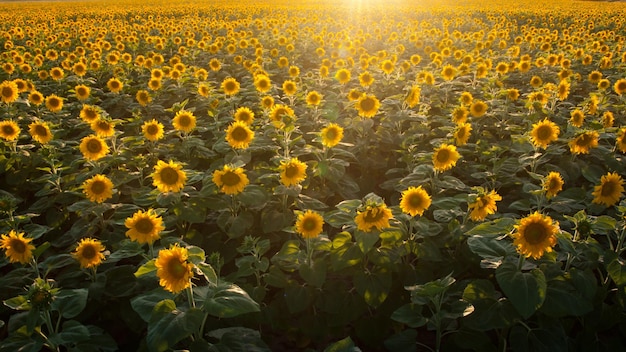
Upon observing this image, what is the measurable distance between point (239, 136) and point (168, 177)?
1.08 meters

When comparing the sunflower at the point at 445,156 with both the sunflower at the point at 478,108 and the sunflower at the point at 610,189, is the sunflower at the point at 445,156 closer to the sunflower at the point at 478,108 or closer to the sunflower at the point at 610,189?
the sunflower at the point at 610,189

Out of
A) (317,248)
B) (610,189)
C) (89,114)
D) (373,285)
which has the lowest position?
(373,285)

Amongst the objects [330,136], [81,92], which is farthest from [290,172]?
[81,92]

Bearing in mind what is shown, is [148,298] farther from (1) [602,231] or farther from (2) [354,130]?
(2) [354,130]

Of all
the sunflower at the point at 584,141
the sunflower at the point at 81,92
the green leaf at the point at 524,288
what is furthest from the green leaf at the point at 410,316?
the sunflower at the point at 81,92

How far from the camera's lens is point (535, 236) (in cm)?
260

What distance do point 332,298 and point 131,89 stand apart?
6.38m

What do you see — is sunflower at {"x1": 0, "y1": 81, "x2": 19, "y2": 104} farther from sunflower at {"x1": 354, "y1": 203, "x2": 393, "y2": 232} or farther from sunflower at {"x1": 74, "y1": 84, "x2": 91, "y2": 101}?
sunflower at {"x1": 354, "y1": 203, "x2": 393, "y2": 232}

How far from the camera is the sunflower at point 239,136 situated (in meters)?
4.50

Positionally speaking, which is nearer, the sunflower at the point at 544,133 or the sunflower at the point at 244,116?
the sunflower at the point at 544,133

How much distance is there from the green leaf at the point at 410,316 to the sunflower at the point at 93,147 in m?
3.39

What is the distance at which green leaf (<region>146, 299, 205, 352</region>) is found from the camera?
89.5 inches

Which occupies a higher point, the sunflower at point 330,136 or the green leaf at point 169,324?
the sunflower at point 330,136

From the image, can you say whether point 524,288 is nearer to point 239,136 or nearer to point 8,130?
point 239,136
